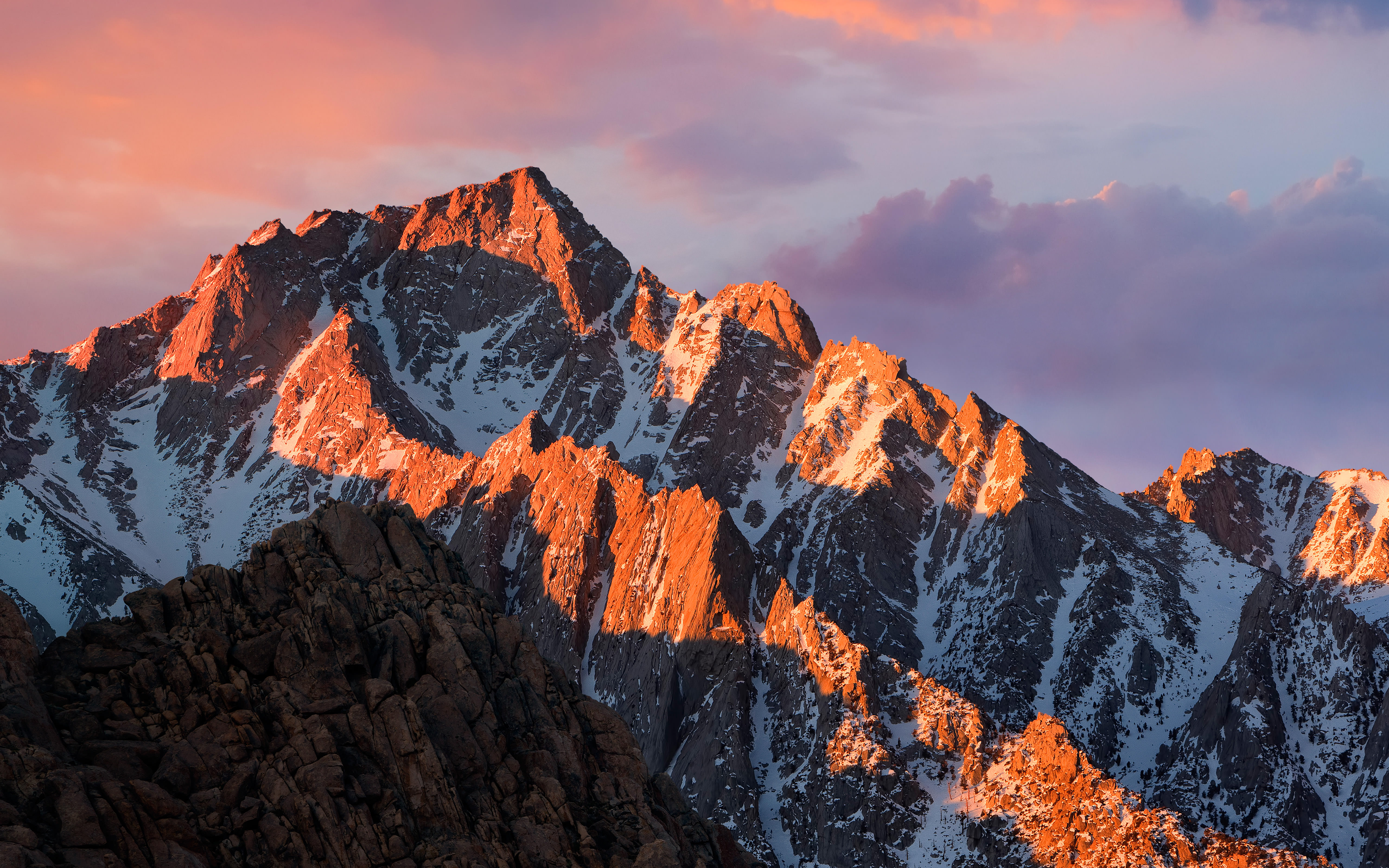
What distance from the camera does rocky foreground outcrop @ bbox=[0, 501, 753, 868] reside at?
6669 centimetres


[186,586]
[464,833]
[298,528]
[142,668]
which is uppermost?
[298,528]

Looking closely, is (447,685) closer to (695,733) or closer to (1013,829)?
(1013,829)

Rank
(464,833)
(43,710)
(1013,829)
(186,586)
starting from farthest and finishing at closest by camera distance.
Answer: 1. (1013,829)
2. (186,586)
3. (464,833)
4. (43,710)

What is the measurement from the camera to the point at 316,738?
73.6 meters

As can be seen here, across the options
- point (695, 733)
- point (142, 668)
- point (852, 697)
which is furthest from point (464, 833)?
point (695, 733)

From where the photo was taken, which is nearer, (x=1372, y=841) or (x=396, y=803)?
(x=396, y=803)

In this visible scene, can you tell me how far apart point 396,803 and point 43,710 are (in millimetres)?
18132

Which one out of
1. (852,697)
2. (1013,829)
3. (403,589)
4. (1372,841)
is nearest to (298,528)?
(403,589)

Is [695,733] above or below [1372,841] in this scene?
above

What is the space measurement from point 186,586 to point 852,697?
107m

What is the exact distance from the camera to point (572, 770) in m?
84.6

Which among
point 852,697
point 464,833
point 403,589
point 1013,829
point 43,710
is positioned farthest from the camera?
point 852,697

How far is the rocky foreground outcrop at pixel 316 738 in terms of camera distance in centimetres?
6669

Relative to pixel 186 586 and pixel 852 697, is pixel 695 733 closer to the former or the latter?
pixel 852 697
